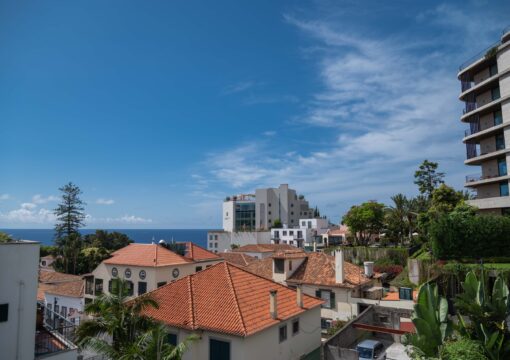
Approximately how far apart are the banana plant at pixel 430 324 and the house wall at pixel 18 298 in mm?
17092

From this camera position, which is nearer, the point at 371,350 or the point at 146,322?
the point at 146,322

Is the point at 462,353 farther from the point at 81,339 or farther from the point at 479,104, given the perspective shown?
the point at 479,104

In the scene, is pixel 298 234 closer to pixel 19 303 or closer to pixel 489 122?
pixel 489 122

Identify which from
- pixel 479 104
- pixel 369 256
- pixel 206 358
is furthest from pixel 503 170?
pixel 206 358

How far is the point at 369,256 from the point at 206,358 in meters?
45.6

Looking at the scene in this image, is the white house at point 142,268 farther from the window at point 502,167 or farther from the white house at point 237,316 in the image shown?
the window at point 502,167

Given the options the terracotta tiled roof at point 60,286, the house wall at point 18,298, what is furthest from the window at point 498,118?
the terracotta tiled roof at point 60,286

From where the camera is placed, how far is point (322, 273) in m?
36.8

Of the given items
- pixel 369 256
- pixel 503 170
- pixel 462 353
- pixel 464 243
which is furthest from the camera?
pixel 369 256

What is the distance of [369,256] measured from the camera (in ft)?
195

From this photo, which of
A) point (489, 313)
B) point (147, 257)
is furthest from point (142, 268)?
point (489, 313)

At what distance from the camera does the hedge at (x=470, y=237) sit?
3494 centimetres

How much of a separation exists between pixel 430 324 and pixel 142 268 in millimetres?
31445

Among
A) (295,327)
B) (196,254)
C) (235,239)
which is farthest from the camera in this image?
(235,239)
